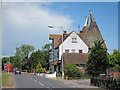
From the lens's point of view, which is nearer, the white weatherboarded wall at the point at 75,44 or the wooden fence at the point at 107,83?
the wooden fence at the point at 107,83

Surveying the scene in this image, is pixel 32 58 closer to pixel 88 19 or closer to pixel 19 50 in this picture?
pixel 19 50

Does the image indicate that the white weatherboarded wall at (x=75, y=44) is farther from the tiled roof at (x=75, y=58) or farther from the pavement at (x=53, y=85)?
the pavement at (x=53, y=85)

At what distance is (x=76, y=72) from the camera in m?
37.4

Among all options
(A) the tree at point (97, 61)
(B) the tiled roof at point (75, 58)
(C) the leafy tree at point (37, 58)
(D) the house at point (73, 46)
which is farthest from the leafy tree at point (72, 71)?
(C) the leafy tree at point (37, 58)

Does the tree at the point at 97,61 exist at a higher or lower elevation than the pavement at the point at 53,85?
higher

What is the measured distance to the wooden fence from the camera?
17.5 meters

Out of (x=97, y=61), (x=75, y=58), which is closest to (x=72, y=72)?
(x=75, y=58)

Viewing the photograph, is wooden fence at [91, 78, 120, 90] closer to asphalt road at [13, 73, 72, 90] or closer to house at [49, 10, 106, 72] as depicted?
asphalt road at [13, 73, 72, 90]

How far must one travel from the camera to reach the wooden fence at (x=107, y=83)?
17.5 meters

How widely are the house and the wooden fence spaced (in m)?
22.8

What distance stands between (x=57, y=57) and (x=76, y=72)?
55.6ft

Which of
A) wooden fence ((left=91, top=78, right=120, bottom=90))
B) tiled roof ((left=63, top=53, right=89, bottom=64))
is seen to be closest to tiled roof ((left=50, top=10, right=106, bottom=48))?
tiled roof ((left=63, top=53, right=89, bottom=64))

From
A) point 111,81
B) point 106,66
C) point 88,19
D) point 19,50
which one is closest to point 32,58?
point 19,50

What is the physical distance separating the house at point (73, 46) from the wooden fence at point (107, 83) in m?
22.8
